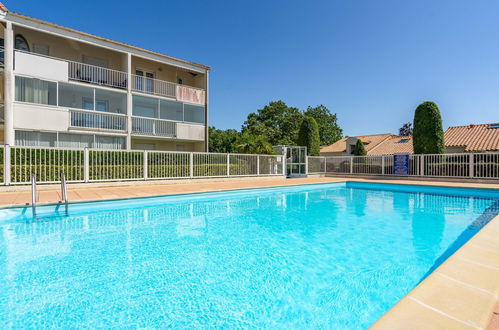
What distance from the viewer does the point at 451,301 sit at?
184 centimetres

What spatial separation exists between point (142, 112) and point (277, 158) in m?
9.19

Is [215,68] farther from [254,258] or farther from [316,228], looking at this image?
[254,258]

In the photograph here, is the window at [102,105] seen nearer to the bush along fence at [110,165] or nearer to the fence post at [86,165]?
the bush along fence at [110,165]

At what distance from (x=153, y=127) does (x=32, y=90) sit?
5798 millimetres

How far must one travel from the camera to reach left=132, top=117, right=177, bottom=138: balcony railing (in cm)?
1560

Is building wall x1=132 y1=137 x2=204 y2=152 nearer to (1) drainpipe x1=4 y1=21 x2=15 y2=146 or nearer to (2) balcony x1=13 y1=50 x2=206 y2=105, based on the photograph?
(2) balcony x1=13 y1=50 x2=206 y2=105

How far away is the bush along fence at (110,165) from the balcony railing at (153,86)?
641 centimetres

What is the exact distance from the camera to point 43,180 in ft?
30.2

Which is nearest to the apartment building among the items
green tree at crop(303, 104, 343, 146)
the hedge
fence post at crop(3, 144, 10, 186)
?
fence post at crop(3, 144, 10, 186)

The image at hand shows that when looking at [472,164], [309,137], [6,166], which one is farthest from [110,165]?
[472,164]

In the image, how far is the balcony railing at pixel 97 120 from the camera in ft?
44.9

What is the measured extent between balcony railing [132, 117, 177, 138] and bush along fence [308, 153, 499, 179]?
9592 mm

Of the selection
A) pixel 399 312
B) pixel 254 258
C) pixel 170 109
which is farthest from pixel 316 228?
pixel 170 109

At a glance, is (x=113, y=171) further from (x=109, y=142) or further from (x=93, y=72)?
(x=93, y=72)
